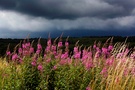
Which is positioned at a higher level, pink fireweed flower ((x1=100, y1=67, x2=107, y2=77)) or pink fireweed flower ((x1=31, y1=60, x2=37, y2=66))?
pink fireweed flower ((x1=31, y1=60, x2=37, y2=66))

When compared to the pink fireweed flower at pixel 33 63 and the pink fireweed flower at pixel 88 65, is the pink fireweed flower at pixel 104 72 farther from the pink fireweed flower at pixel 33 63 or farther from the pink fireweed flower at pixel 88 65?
the pink fireweed flower at pixel 33 63

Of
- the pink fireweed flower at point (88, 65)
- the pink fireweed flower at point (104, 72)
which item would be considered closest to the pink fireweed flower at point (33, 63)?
the pink fireweed flower at point (88, 65)

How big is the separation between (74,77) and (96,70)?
104 centimetres

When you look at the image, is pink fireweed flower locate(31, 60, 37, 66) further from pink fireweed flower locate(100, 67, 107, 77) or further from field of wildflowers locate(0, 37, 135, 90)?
pink fireweed flower locate(100, 67, 107, 77)

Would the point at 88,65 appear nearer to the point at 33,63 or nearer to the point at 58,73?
the point at 58,73

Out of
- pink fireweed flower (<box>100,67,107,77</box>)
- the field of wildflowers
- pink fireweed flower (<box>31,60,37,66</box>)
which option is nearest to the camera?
the field of wildflowers

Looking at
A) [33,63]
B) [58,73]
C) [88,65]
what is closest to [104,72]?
[88,65]

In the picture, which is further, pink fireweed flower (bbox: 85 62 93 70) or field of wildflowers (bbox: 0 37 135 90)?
pink fireweed flower (bbox: 85 62 93 70)

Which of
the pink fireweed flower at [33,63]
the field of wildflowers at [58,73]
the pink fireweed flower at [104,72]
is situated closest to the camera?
the field of wildflowers at [58,73]

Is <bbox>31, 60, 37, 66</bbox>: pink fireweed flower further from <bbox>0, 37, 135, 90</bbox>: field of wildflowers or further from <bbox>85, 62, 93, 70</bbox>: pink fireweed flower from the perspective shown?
<bbox>85, 62, 93, 70</bbox>: pink fireweed flower

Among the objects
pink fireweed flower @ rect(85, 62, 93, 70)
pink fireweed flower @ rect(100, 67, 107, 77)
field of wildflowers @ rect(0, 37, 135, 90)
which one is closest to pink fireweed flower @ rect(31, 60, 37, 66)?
field of wildflowers @ rect(0, 37, 135, 90)

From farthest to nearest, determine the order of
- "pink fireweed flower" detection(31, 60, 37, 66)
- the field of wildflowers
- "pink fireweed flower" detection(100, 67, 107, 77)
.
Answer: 1. "pink fireweed flower" detection(100, 67, 107, 77)
2. "pink fireweed flower" detection(31, 60, 37, 66)
3. the field of wildflowers

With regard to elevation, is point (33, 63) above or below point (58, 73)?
above

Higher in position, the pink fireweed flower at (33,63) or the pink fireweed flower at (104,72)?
the pink fireweed flower at (33,63)
